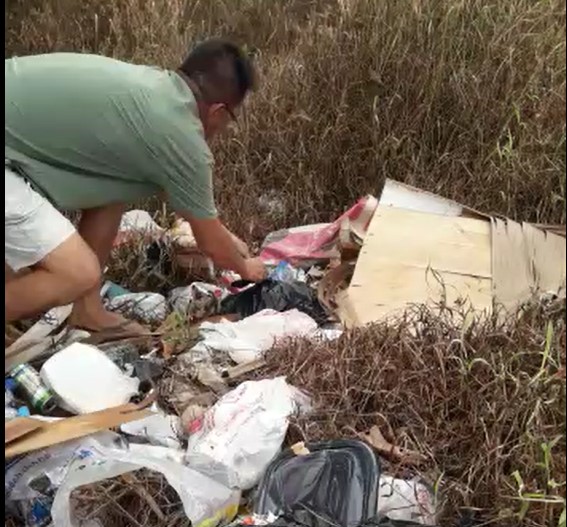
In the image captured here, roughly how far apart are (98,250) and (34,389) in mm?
826

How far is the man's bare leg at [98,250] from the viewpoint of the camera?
3.84 metres

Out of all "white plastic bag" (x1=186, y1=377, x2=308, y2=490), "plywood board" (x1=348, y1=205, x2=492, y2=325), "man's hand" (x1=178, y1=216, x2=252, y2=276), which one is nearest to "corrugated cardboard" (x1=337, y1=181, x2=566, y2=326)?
"plywood board" (x1=348, y1=205, x2=492, y2=325)

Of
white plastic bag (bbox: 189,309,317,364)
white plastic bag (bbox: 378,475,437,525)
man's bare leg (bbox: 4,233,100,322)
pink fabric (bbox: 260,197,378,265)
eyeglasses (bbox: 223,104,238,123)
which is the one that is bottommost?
pink fabric (bbox: 260,197,378,265)

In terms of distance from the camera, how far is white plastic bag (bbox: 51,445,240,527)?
2660mm

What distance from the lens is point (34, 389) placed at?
3.28 meters

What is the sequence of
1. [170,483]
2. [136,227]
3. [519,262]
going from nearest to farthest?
[170,483]
[519,262]
[136,227]

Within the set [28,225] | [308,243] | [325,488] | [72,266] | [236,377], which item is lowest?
[308,243]

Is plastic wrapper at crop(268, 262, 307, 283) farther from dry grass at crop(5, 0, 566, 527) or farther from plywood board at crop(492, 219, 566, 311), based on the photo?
plywood board at crop(492, 219, 566, 311)

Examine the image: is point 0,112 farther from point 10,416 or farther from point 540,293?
point 540,293

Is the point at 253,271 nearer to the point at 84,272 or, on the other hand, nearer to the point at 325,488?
the point at 84,272

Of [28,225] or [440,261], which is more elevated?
[28,225]

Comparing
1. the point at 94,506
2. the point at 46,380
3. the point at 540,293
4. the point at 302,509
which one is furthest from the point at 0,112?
the point at 540,293

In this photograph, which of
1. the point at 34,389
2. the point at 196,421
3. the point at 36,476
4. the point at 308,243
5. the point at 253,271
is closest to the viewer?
the point at 36,476

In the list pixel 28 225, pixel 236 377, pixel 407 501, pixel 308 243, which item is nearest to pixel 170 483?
pixel 407 501
